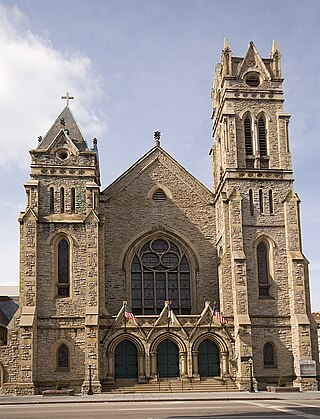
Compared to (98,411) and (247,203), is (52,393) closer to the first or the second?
(98,411)

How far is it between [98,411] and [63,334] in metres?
15.4

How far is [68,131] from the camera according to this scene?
46156 mm

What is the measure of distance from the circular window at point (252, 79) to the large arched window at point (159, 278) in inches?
534

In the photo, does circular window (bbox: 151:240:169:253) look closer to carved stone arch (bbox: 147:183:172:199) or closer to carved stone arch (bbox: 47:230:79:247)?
carved stone arch (bbox: 147:183:172:199)

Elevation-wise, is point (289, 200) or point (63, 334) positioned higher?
point (289, 200)

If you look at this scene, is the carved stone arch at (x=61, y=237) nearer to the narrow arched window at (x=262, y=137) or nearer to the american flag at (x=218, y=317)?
the american flag at (x=218, y=317)

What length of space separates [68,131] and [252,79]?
14.5 meters

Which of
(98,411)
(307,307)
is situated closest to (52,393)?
(98,411)

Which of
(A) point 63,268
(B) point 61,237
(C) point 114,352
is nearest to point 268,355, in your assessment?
(C) point 114,352

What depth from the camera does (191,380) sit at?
39906 mm

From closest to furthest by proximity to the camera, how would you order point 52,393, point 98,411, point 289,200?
point 98,411
point 52,393
point 289,200

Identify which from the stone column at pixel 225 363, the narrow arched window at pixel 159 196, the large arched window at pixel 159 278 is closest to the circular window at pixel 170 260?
the large arched window at pixel 159 278

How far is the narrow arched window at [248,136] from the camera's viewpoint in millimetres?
45219

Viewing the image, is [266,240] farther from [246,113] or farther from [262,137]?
[246,113]
